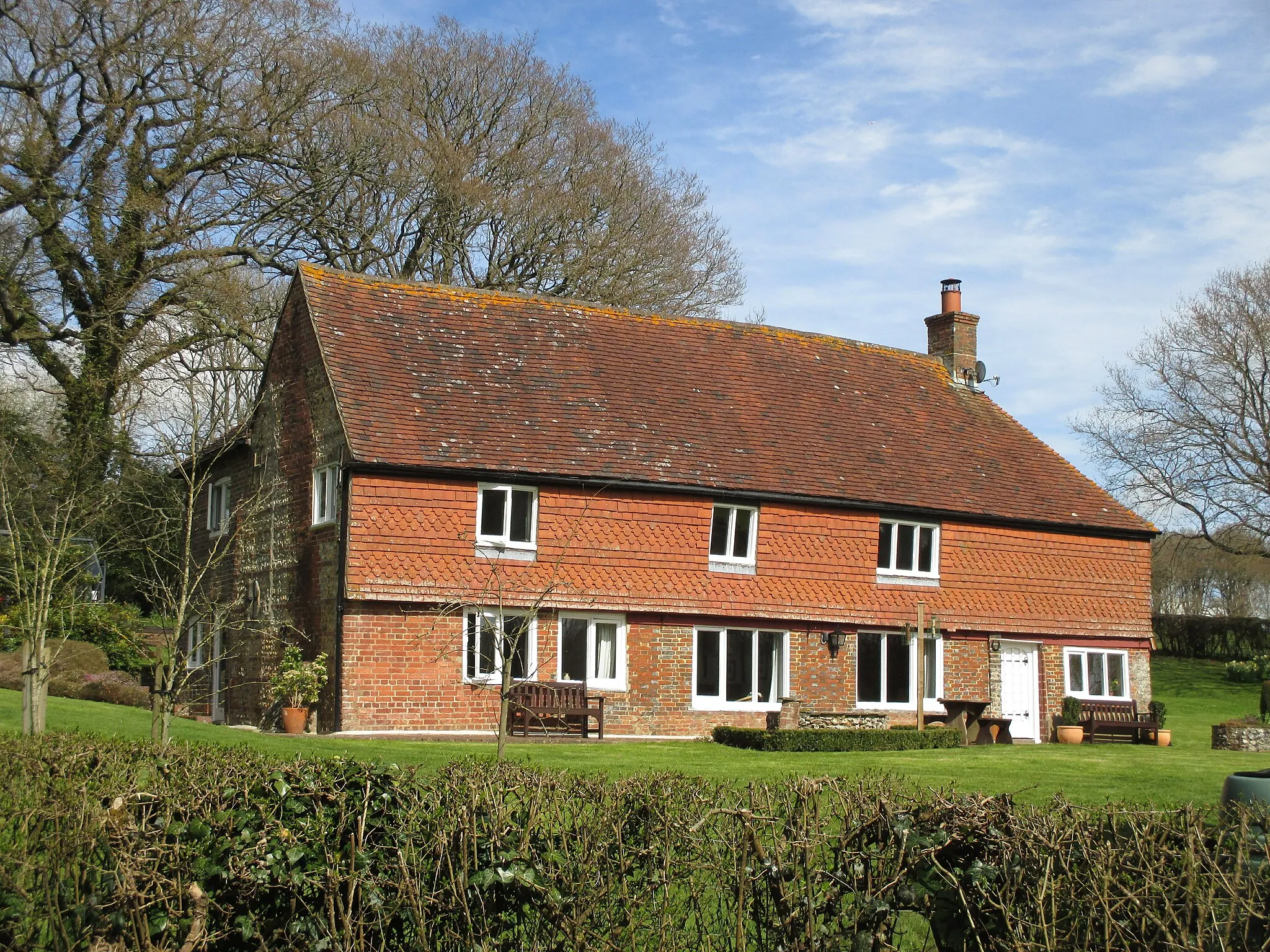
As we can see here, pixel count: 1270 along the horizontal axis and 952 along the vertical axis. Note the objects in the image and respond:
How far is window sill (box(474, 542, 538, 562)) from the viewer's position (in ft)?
83.3

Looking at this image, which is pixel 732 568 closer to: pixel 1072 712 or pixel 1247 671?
pixel 1072 712

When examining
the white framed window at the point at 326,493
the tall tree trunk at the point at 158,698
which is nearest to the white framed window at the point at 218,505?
the white framed window at the point at 326,493

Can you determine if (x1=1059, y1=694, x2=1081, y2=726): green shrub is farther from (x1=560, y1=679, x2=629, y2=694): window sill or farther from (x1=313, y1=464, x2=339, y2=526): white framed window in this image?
(x1=313, y1=464, x2=339, y2=526): white framed window

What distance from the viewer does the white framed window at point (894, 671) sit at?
29359 millimetres

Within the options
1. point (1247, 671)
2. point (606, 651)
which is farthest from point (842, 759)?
point (1247, 671)

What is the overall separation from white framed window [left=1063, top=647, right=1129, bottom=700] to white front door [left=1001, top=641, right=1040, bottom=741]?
106 cm

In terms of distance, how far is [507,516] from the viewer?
2572cm

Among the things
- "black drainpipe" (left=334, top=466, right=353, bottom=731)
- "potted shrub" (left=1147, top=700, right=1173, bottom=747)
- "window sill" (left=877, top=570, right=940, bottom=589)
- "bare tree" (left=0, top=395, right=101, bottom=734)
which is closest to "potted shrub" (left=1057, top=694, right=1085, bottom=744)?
"potted shrub" (left=1147, top=700, right=1173, bottom=747)

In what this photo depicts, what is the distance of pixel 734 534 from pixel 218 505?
1430 cm

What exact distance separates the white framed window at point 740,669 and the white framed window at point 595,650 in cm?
172

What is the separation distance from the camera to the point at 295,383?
28266 millimetres

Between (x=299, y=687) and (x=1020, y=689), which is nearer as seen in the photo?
(x=299, y=687)

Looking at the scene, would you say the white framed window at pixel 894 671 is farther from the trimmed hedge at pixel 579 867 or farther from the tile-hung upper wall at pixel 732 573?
the trimmed hedge at pixel 579 867

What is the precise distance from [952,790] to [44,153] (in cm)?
3309
